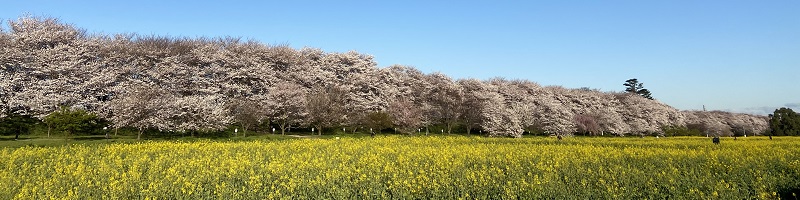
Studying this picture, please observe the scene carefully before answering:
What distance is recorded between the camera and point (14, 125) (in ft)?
122

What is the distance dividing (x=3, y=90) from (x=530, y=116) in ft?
166

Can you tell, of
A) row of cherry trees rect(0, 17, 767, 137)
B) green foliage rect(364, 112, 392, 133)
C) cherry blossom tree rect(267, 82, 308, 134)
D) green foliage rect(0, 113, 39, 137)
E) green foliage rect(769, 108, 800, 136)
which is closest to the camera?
green foliage rect(0, 113, 39, 137)

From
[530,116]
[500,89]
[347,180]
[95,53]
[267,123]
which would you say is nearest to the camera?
[347,180]

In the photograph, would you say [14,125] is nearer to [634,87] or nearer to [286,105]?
[286,105]

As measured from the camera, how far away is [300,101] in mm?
46688

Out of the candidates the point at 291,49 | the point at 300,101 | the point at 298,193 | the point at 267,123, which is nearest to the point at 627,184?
the point at 298,193

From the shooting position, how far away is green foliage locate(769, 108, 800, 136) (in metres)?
71.9

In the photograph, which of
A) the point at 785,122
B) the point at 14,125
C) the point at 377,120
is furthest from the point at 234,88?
the point at 785,122

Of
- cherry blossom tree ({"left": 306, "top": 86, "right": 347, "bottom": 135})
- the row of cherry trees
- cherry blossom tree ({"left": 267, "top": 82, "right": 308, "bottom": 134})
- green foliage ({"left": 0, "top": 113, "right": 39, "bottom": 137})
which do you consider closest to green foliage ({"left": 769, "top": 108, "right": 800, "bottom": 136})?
the row of cherry trees

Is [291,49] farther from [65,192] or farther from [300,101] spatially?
[65,192]

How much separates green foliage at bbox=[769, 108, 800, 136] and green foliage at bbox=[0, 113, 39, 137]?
3749 inches

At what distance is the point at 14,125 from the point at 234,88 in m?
17.9

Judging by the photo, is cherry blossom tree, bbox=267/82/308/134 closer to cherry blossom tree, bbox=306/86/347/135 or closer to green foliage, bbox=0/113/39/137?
cherry blossom tree, bbox=306/86/347/135

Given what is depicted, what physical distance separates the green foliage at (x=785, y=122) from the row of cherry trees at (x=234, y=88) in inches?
986
